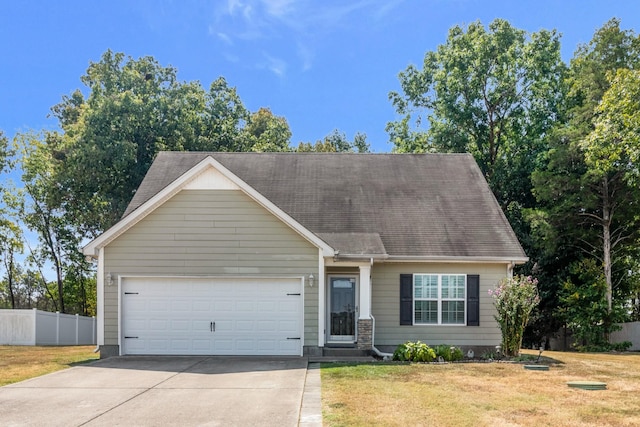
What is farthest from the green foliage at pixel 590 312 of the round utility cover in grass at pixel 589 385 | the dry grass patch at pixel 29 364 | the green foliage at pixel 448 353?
the dry grass patch at pixel 29 364

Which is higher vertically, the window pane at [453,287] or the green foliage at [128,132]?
the green foliage at [128,132]

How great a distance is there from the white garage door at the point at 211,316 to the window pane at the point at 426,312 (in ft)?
11.1

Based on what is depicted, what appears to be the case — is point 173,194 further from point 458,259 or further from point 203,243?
point 458,259

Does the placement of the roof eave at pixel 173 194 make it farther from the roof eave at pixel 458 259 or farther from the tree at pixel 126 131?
the tree at pixel 126 131

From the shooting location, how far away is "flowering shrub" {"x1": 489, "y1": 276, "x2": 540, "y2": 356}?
49.5 ft

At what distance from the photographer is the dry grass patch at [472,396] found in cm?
777

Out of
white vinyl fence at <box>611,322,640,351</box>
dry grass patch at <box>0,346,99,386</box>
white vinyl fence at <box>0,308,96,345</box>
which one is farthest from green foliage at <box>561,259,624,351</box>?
white vinyl fence at <box>0,308,96,345</box>

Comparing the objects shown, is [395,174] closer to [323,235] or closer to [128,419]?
[323,235]

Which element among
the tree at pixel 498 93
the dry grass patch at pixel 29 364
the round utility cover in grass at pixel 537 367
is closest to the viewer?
the dry grass patch at pixel 29 364

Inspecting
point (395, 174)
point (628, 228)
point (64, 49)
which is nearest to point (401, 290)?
point (395, 174)

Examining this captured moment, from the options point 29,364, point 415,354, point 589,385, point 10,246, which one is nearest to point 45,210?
point 10,246

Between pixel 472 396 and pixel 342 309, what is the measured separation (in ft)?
24.3

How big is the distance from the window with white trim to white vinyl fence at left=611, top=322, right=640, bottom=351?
33.4ft

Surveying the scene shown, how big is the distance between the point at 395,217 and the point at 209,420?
36.6ft
